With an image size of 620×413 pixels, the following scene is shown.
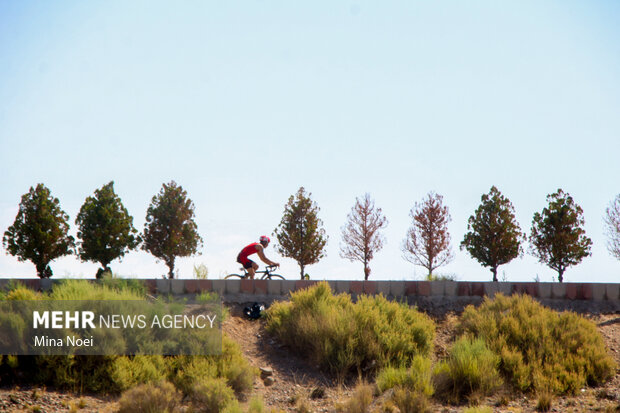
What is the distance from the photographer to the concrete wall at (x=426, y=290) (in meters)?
13.8

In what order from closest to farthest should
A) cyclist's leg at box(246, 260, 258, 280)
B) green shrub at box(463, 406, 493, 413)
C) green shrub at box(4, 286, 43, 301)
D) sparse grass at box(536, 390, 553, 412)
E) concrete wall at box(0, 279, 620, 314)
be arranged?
green shrub at box(463, 406, 493, 413)
sparse grass at box(536, 390, 553, 412)
green shrub at box(4, 286, 43, 301)
concrete wall at box(0, 279, 620, 314)
cyclist's leg at box(246, 260, 258, 280)

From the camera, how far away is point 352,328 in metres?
11.6

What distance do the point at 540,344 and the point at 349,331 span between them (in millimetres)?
3910

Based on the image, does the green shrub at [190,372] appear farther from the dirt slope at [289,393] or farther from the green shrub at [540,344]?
the green shrub at [540,344]

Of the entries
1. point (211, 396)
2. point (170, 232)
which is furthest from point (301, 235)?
point (211, 396)

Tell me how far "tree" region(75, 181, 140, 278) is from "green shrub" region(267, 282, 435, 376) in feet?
52.6

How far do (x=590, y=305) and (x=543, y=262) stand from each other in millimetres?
10668

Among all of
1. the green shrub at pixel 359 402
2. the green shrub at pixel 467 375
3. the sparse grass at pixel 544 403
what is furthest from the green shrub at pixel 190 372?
the sparse grass at pixel 544 403

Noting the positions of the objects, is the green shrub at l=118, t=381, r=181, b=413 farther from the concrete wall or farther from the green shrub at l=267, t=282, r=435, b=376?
the concrete wall

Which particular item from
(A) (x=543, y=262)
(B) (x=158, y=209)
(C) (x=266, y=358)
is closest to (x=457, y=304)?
(C) (x=266, y=358)

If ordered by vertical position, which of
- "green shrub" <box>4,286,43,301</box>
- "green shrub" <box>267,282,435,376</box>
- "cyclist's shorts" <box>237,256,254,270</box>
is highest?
"cyclist's shorts" <box>237,256,254,270</box>

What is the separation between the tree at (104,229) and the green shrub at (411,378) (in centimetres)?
1920

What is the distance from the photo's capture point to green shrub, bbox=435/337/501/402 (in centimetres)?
1024

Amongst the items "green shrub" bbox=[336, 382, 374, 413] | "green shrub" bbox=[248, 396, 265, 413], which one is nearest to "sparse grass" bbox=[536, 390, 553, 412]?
"green shrub" bbox=[336, 382, 374, 413]
